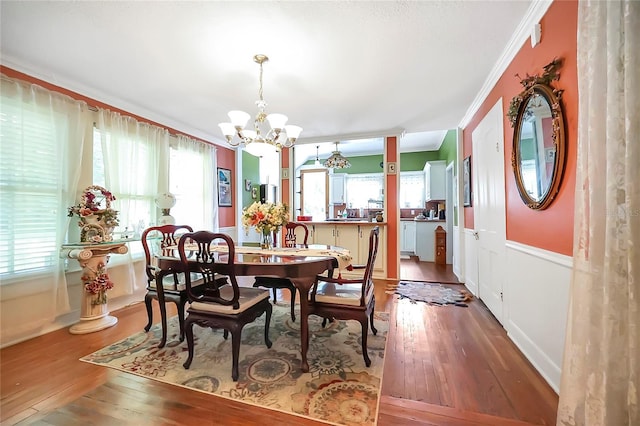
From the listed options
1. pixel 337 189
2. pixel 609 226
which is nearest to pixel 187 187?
pixel 337 189

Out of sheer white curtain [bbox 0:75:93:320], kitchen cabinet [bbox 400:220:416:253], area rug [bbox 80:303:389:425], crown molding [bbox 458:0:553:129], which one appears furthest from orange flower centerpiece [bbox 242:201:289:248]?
kitchen cabinet [bbox 400:220:416:253]

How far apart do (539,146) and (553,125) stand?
0.70 feet

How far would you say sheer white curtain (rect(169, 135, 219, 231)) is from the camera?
393cm

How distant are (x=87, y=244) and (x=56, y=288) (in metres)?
0.54

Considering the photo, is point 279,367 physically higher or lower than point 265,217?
lower

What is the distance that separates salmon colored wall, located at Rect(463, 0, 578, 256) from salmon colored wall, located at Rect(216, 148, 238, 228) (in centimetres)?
441

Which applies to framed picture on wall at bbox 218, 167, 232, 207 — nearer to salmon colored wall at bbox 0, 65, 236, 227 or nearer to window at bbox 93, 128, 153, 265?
salmon colored wall at bbox 0, 65, 236, 227

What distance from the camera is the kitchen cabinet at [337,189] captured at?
7312mm

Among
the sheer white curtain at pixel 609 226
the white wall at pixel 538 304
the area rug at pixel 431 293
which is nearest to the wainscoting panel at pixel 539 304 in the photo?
the white wall at pixel 538 304

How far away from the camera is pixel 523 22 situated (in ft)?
6.09

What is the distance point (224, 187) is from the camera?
495 centimetres

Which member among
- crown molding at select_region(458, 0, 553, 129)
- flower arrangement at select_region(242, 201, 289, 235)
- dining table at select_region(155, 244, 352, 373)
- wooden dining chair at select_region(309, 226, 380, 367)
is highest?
crown molding at select_region(458, 0, 553, 129)

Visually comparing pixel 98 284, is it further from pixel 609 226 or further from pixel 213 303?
pixel 609 226

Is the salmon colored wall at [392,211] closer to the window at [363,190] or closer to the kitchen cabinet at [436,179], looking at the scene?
the kitchen cabinet at [436,179]
